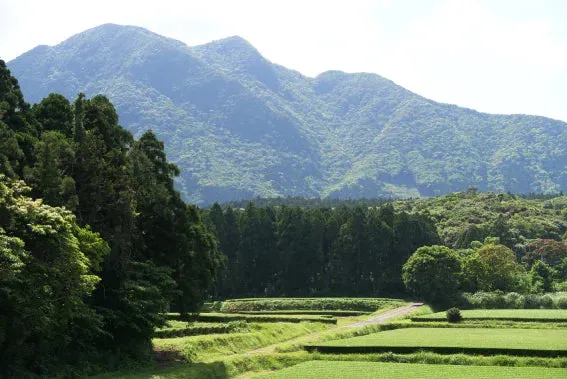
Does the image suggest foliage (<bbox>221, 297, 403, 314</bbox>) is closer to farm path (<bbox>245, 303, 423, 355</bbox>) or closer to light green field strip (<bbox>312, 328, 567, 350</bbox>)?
farm path (<bbox>245, 303, 423, 355</bbox>)

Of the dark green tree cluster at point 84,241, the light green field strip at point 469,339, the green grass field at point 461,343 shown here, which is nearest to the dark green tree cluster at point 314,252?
the light green field strip at point 469,339

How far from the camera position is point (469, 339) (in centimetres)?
4762

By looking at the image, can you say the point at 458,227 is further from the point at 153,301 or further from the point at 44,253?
the point at 44,253

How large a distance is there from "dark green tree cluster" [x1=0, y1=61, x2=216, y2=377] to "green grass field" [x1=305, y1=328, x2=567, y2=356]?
11973 mm

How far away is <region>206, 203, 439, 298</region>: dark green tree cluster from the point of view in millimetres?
102562

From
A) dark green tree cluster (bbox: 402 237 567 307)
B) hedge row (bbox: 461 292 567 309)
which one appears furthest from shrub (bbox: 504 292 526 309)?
dark green tree cluster (bbox: 402 237 567 307)

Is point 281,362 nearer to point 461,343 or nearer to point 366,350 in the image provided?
point 366,350

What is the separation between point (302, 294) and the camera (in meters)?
103

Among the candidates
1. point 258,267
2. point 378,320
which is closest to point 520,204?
point 258,267

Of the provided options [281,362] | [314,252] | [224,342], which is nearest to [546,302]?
[314,252]

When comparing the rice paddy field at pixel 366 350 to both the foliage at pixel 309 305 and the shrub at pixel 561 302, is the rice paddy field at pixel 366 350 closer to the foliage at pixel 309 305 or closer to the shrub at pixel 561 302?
the shrub at pixel 561 302

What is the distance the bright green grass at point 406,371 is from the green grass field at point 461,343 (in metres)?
3.79

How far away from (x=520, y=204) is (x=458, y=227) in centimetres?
3744

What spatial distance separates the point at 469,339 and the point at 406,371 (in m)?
13.1
